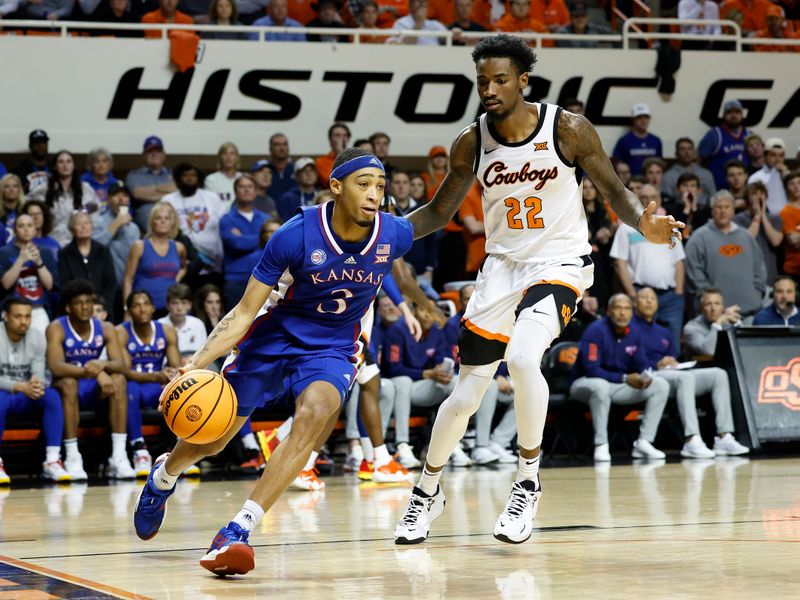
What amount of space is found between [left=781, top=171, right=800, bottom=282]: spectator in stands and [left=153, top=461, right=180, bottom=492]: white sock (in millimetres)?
9653

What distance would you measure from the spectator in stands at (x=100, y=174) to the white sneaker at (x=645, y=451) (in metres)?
5.60

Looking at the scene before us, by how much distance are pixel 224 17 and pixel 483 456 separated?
5.97 meters

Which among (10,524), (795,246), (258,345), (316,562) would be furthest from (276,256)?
(795,246)

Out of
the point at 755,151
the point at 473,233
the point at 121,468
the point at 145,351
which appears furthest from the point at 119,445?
the point at 755,151

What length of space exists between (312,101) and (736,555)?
33.0 ft

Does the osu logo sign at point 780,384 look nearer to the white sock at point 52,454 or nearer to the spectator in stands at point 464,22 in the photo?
the spectator in stands at point 464,22

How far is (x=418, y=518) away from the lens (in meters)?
6.04

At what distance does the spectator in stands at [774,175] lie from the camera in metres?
14.7

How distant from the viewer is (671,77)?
1562cm

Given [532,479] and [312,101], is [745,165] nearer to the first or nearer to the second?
[312,101]

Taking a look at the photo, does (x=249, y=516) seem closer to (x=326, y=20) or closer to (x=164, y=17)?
(x=164, y=17)

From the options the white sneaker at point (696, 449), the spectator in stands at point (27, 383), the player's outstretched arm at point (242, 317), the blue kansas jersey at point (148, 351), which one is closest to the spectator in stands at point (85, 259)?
the blue kansas jersey at point (148, 351)

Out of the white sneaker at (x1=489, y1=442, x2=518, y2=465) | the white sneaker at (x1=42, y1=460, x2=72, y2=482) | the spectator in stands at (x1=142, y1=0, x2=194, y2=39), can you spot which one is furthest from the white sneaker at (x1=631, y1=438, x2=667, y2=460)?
the spectator in stands at (x1=142, y1=0, x2=194, y2=39)

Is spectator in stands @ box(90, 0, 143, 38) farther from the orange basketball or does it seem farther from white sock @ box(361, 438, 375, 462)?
the orange basketball
